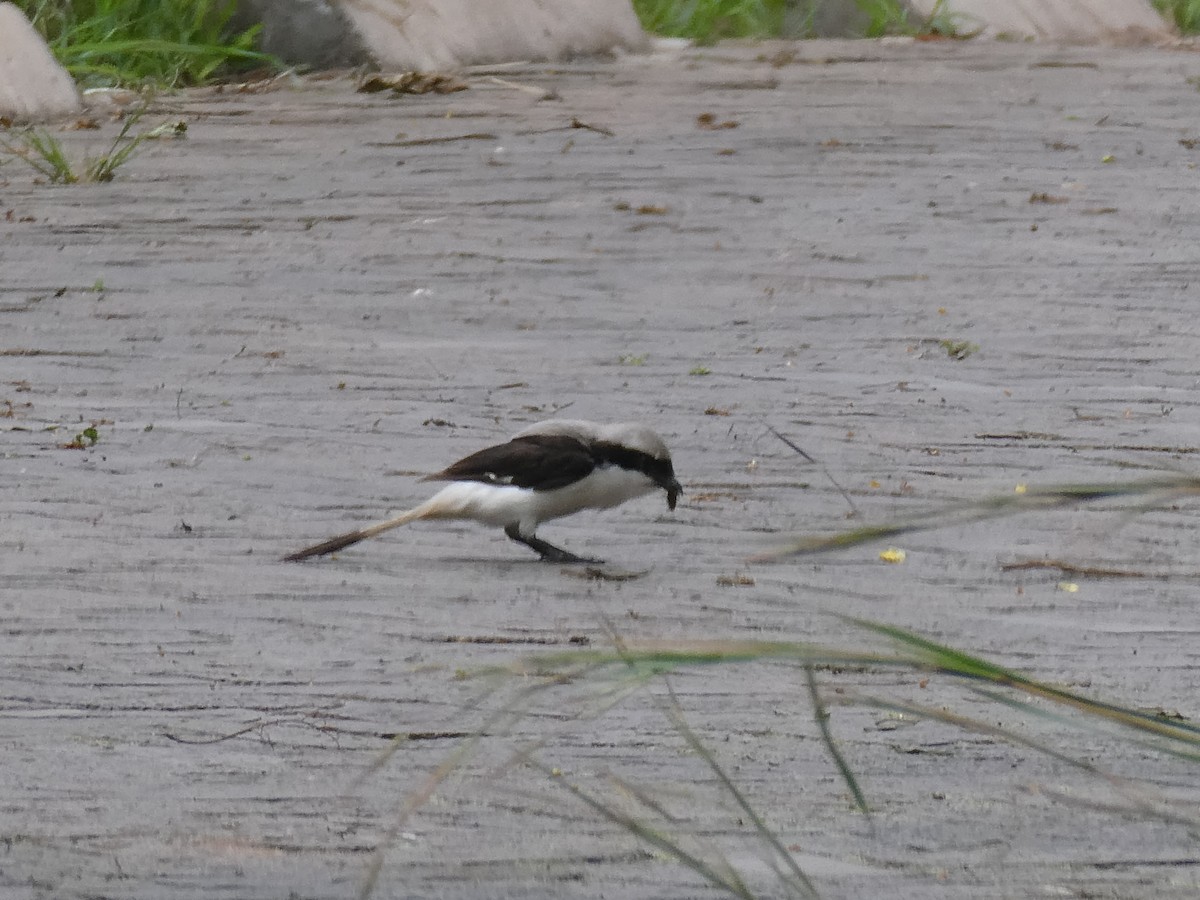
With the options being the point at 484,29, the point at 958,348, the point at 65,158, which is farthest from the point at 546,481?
the point at 484,29

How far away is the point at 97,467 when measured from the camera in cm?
515

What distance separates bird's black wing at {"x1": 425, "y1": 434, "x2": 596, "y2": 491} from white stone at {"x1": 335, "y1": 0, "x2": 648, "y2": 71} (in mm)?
6164

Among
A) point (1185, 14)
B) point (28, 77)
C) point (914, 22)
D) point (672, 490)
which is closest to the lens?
point (672, 490)

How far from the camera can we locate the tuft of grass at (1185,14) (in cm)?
1302

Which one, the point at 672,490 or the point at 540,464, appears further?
the point at 672,490

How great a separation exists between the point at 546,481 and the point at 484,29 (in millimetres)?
6689

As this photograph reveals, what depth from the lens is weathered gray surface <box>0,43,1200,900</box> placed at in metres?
2.83

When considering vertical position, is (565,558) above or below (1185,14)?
above

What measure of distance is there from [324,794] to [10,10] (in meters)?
7.34

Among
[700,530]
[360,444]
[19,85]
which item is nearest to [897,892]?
[700,530]

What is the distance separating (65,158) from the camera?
8656 millimetres

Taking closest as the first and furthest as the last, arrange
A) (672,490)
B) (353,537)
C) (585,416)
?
1. (353,537)
2. (672,490)
3. (585,416)

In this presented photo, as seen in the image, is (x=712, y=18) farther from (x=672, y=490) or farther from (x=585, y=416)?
(x=672, y=490)

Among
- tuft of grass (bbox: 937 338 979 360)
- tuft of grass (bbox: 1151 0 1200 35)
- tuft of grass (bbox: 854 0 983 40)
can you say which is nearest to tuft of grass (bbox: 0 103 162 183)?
tuft of grass (bbox: 937 338 979 360)
